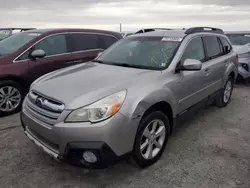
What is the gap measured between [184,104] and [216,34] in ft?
6.65

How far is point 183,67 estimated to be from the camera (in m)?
3.20

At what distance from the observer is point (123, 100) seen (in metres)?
2.50

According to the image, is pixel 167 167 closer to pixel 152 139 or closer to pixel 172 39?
pixel 152 139

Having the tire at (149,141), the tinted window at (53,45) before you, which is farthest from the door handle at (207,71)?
the tinted window at (53,45)

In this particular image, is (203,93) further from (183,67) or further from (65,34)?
Answer: (65,34)

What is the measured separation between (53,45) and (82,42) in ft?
2.44

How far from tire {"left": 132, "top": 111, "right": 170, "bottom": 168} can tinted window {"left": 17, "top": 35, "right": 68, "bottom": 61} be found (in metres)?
3.22

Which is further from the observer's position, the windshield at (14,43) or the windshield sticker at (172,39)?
the windshield at (14,43)

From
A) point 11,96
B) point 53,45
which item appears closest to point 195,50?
point 53,45

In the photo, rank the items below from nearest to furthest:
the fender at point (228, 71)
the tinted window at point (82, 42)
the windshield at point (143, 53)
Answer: the windshield at point (143, 53) < the fender at point (228, 71) < the tinted window at point (82, 42)

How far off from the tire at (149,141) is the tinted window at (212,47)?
179 centimetres

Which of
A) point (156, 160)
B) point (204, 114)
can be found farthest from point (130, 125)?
point (204, 114)

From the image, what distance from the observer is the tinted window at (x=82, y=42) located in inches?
221

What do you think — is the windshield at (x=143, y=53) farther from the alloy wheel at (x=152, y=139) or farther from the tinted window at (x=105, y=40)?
the tinted window at (x=105, y=40)
